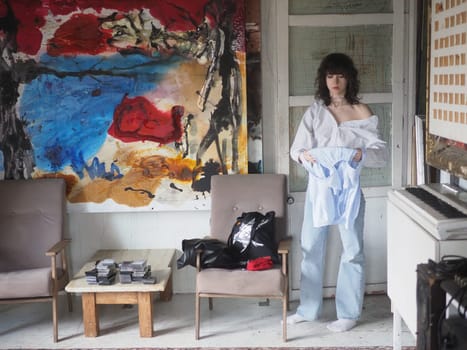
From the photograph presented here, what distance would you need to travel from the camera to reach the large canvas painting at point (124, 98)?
4.66 meters

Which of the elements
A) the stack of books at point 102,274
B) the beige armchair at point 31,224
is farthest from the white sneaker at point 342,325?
the beige armchair at point 31,224

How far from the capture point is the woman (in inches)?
170

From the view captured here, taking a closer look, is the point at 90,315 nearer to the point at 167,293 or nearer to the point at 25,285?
the point at 25,285

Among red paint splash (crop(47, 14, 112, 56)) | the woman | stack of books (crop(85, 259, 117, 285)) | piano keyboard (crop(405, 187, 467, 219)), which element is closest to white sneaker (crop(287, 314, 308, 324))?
the woman

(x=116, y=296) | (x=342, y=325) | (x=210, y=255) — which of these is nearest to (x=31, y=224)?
(x=116, y=296)

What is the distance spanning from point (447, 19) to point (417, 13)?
112 cm

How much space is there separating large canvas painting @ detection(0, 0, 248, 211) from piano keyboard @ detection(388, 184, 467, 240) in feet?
4.83

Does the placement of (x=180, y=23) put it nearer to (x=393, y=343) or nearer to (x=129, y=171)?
(x=129, y=171)

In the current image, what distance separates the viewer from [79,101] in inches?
187

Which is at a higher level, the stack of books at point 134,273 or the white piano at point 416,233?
the white piano at point 416,233

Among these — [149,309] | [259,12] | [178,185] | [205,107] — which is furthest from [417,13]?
[149,309]

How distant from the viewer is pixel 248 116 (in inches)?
189

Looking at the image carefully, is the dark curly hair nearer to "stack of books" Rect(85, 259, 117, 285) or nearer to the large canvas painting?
the large canvas painting

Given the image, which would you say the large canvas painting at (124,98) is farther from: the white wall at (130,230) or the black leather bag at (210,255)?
the black leather bag at (210,255)
